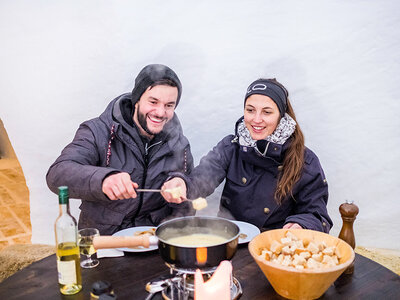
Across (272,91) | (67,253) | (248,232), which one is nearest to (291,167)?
(272,91)

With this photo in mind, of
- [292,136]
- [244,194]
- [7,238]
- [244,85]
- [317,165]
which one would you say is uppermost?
[244,85]

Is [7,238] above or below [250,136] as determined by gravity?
below

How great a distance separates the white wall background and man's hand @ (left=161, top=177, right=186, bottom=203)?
125 centimetres

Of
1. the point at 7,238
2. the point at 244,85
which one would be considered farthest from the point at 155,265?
the point at 7,238

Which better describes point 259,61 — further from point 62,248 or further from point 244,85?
point 62,248

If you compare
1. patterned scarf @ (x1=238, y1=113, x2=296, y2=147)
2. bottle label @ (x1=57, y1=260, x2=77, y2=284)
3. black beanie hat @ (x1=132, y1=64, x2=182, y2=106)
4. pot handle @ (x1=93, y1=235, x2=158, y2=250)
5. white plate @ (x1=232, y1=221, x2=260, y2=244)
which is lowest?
white plate @ (x1=232, y1=221, x2=260, y2=244)

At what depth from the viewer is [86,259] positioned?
1.64m

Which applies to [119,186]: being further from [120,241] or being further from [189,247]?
[189,247]

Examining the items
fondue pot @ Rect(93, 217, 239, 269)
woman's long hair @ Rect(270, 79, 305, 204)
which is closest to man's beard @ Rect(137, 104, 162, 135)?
woman's long hair @ Rect(270, 79, 305, 204)

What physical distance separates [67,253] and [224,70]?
2434 mm

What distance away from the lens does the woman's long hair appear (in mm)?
2402

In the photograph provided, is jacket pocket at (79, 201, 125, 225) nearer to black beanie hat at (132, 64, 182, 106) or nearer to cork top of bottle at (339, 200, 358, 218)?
black beanie hat at (132, 64, 182, 106)

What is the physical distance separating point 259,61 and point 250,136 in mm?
1006

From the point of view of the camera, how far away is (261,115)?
2.48m
